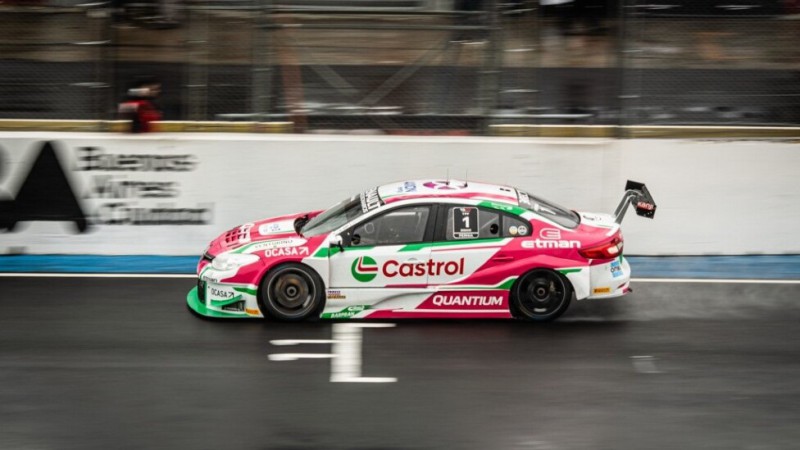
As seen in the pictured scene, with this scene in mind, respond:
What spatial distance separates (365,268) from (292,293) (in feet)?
2.47

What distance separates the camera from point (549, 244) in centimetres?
1066

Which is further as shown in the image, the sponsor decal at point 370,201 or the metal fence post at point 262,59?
the metal fence post at point 262,59

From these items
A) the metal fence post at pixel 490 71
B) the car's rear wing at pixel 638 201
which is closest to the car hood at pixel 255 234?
the metal fence post at pixel 490 71

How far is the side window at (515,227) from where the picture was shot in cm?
1070

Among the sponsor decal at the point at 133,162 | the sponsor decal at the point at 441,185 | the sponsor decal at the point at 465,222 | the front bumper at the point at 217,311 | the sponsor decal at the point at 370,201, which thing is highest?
the sponsor decal at the point at 133,162

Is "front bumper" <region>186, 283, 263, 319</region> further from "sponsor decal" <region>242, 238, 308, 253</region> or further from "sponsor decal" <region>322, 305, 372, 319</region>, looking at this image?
"sponsor decal" <region>322, 305, 372, 319</region>

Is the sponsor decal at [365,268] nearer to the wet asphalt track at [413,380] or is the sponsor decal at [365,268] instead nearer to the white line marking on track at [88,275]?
the wet asphalt track at [413,380]

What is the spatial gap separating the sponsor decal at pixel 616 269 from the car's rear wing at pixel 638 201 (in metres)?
0.77

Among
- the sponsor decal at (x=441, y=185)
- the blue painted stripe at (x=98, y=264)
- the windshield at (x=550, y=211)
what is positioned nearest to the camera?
the windshield at (x=550, y=211)

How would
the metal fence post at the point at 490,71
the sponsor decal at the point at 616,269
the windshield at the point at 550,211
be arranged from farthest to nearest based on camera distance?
the metal fence post at the point at 490,71 < the windshield at the point at 550,211 < the sponsor decal at the point at 616,269

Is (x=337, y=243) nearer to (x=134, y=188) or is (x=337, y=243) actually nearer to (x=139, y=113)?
(x=134, y=188)

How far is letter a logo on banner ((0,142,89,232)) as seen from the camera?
1302cm

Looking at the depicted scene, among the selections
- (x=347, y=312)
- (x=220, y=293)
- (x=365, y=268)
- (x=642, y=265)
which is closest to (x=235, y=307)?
(x=220, y=293)

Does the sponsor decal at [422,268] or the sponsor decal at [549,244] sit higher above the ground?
the sponsor decal at [549,244]
